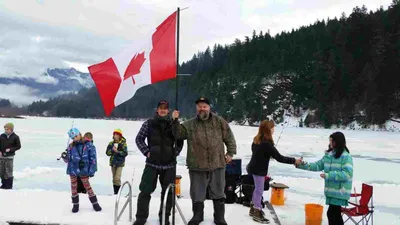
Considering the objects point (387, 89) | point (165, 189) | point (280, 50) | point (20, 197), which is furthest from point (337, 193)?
point (280, 50)

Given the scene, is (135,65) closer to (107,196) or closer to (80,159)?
(80,159)

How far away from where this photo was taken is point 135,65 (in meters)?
5.06

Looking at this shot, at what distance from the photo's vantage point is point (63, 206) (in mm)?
6137

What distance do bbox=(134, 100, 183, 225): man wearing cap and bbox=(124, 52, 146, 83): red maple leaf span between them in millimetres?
657

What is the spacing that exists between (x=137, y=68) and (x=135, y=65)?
0.18 ft

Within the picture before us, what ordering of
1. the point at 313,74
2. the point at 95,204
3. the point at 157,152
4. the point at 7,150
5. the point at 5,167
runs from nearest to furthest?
the point at 157,152 → the point at 95,204 → the point at 7,150 → the point at 5,167 → the point at 313,74

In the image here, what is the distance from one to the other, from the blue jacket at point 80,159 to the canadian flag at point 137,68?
3.73ft

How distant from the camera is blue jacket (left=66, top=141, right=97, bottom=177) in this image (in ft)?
18.6

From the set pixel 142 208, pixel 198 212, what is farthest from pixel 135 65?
pixel 198 212

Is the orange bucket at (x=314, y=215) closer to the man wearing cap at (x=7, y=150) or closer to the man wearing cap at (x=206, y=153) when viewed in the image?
the man wearing cap at (x=206, y=153)

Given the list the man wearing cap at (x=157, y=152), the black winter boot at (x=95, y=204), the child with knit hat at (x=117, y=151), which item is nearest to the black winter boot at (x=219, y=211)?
the man wearing cap at (x=157, y=152)

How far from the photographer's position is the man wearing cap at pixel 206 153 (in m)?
4.76

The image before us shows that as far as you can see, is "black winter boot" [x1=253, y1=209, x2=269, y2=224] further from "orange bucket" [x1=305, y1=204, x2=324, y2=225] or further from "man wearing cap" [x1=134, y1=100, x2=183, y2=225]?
"man wearing cap" [x1=134, y1=100, x2=183, y2=225]

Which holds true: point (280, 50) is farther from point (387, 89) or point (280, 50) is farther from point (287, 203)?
point (287, 203)
